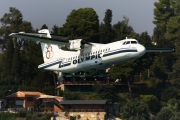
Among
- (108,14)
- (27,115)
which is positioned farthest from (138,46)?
(108,14)

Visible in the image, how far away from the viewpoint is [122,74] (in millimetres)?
98375

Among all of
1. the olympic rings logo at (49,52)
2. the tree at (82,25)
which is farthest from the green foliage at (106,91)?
the olympic rings logo at (49,52)

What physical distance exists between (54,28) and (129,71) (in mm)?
23603

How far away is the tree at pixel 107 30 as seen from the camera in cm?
10892

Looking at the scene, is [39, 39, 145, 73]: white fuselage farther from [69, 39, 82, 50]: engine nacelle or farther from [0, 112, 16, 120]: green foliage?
[0, 112, 16, 120]: green foliage

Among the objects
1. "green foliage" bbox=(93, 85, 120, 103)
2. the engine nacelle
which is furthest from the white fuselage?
"green foliage" bbox=(93, 85, 120, 103)

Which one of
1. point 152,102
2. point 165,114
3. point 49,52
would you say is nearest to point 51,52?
point 49,52

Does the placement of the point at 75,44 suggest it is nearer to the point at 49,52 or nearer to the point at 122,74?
the point at 49,52

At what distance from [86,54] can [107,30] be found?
4685 centimetres

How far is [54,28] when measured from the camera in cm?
11650

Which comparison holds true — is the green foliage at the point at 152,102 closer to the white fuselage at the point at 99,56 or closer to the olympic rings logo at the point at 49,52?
the olympic rings logo at the point at 49,52

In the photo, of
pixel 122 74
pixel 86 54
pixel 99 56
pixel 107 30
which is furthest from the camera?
pixel 107 30

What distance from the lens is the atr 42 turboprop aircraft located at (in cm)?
6050

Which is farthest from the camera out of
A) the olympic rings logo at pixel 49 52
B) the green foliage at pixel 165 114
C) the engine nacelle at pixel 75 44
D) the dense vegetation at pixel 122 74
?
the dense vegetation at pixel 122 74
